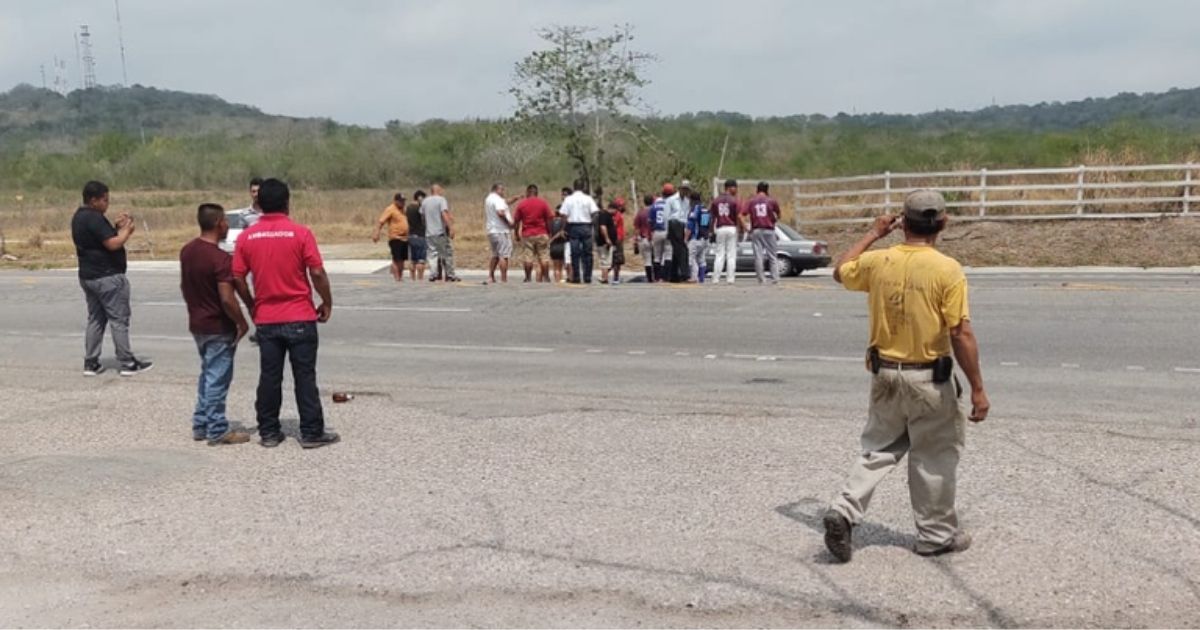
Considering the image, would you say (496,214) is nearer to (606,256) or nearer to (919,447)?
(606,256)

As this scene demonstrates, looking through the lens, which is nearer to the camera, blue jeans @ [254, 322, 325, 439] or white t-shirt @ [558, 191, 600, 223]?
blue jeans @ [254, 322, 325, 439]

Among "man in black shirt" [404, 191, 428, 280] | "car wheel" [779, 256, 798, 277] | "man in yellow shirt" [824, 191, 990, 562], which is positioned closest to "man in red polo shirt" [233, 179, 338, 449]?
"man in yellow shirt" [824, 191, 990, 562]

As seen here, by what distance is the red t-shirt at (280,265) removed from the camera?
792 centimetres

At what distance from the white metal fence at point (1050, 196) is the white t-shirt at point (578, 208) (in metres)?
10.4

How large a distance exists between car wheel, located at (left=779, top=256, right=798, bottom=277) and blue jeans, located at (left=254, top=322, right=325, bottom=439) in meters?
18.1

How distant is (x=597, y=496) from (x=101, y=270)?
6403 mm

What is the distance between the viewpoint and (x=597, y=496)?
273 inches

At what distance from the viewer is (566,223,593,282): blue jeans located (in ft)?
65.6

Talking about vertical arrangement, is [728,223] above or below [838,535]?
above

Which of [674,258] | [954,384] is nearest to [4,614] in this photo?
[954,384]

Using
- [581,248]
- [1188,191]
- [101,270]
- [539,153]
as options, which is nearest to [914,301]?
[101,270]

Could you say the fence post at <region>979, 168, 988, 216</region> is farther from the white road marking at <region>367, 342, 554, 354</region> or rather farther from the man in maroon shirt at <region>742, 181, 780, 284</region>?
the white road marking at <region>367, 342, 554, 354</region>

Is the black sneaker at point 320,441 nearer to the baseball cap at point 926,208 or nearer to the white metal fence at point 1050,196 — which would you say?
the baseball cap at point 926,208

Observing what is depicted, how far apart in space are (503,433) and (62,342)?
8358mm
